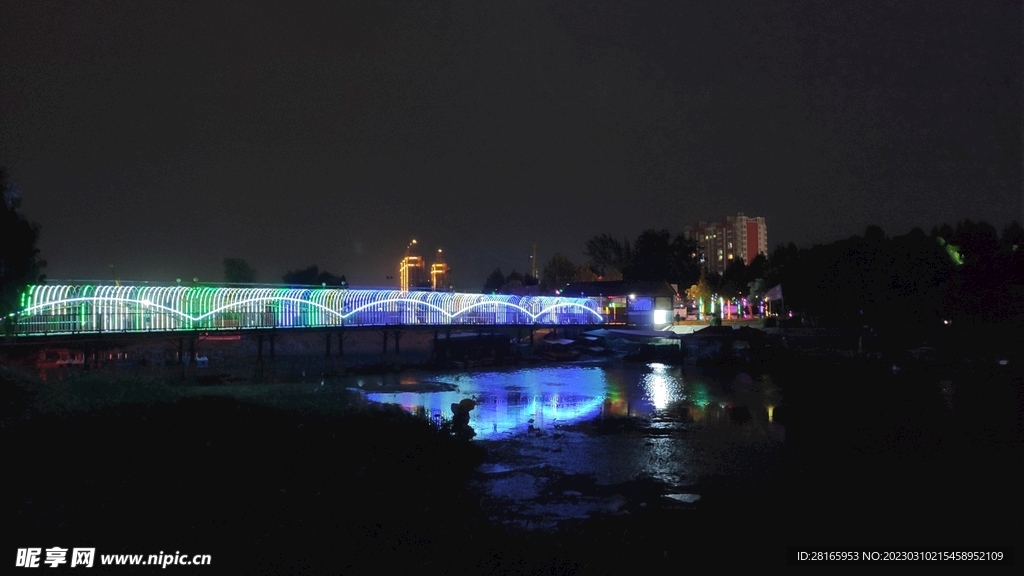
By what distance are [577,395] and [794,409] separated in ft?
28.1

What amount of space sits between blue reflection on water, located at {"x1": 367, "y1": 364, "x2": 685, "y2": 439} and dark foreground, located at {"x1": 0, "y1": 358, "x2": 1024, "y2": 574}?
23.0 feet

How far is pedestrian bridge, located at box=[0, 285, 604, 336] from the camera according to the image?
88.1 feet

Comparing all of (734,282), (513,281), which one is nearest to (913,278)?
(734,282)

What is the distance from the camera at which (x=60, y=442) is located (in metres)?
12.7

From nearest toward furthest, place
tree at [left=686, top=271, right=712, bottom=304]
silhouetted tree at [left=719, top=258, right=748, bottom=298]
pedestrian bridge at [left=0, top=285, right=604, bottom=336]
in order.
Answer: pedestrian bridge at [left=0, top=285, right=604, bottom=336], tree at [left=686, top=271, right=712, bottom=304], silhouetted tree at [left=719, top=258, right=748, bottom=298]

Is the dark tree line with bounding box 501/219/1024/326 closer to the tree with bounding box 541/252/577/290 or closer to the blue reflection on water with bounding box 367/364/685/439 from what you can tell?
the blue reflection on water with bounding box 367/364/685/439

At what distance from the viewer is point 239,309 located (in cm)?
3616

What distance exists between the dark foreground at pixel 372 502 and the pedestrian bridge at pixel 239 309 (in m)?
11.2

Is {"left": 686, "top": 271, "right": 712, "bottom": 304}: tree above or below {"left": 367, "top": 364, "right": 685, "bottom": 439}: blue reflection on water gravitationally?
above

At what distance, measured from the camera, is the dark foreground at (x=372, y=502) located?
31.3ft

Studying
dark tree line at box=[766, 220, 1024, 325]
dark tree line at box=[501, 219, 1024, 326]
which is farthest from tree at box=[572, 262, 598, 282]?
dark tree line at box=[766, 220, 1024, 325]

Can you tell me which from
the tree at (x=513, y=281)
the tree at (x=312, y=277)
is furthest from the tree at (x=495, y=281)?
the tree at (x=312, y=277)

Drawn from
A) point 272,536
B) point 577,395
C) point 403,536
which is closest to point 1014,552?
point 403,536

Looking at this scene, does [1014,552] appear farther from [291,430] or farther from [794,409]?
[794,409]
